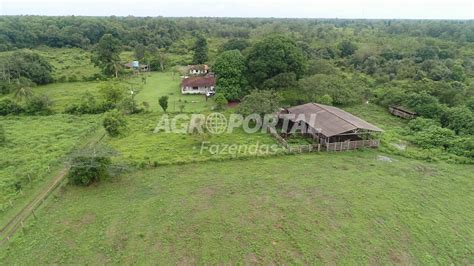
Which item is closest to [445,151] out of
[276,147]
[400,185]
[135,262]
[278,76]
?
[400,185]

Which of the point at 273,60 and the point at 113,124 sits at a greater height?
the point at 273,60

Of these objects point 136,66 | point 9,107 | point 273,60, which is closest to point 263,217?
point 273,60

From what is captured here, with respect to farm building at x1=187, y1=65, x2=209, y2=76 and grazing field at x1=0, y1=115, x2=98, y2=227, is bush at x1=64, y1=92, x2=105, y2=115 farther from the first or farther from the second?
farm building at x1=187, y1=65, x2=209, y2=76

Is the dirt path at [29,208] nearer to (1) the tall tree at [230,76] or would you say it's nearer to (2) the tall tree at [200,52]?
(1) the tall tree at [230,76]

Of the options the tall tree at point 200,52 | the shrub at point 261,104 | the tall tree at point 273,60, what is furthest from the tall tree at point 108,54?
the shrub at point 261,104

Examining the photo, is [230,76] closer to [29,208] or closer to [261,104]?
[261,104]

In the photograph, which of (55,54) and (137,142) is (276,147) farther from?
(55,54)
